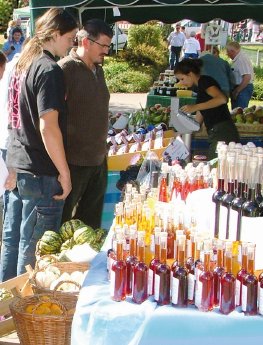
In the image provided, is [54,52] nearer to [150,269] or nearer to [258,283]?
[150,269]

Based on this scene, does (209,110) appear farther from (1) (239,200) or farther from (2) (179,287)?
(2) (179,287)

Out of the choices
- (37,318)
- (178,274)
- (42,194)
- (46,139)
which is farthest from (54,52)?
(178,274)

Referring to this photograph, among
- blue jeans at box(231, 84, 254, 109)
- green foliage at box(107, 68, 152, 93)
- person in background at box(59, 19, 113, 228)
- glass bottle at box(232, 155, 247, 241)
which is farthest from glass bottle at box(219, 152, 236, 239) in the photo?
green foliage at box(107, 68, 152, 93)

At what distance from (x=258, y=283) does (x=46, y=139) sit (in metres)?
1.67

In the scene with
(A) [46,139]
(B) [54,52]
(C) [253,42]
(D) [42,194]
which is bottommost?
(D) [42,194]

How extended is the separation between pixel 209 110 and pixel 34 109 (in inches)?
98.3

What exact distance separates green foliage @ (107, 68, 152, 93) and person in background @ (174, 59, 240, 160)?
11.3 meters

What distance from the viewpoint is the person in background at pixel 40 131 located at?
3740 millimetres

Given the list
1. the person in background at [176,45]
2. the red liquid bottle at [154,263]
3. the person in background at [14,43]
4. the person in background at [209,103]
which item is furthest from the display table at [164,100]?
the person in background at [176,45]

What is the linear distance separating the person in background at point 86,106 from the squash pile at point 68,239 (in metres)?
0.46

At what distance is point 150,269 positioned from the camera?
2607 millimetres

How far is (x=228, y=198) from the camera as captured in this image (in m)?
2.94

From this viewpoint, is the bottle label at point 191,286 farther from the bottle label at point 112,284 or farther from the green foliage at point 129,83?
the green foliage at point 129,83

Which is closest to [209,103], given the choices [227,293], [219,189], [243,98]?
[219,189]
